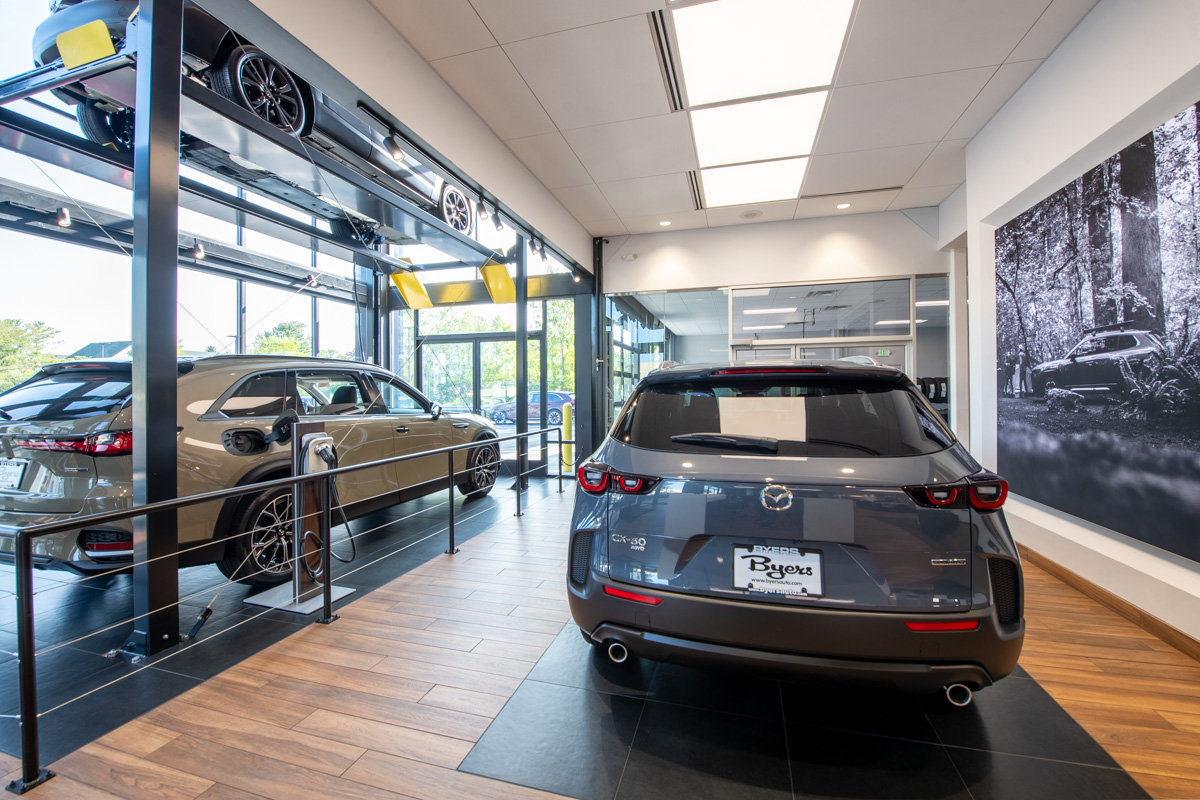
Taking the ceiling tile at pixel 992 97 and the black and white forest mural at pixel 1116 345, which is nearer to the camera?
the black and white forest mural at pixel 1116 345

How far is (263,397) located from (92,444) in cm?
88

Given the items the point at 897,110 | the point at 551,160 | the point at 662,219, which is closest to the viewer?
the point at 897,110

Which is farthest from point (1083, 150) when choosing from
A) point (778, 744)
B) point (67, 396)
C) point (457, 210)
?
point (67, 396)

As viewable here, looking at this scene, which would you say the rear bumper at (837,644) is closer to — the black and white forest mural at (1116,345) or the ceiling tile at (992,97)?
the black and white forest mural at (1116,345)

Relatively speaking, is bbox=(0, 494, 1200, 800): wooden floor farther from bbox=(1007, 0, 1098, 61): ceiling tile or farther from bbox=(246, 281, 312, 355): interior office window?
bbox=(246, 281, 312, 355): interior office window

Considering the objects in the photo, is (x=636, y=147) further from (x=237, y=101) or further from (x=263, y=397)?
(x=263, y=397)

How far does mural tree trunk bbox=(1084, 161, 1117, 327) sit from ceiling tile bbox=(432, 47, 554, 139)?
3.69 m

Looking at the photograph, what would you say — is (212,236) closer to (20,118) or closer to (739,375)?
(20,118)

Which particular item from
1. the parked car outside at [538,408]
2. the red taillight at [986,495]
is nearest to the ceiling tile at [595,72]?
the red taillight at [986,495]

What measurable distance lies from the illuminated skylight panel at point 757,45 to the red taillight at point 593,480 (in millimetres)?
2862

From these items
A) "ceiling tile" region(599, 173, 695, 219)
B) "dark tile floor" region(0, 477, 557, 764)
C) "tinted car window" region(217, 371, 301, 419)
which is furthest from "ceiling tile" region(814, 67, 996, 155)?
"dark tile floor" region(0, 477, 557, 764)

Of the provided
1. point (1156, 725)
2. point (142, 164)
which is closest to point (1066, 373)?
point (1156, 725)

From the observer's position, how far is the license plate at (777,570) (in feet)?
4.60

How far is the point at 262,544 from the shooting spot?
2.90m
